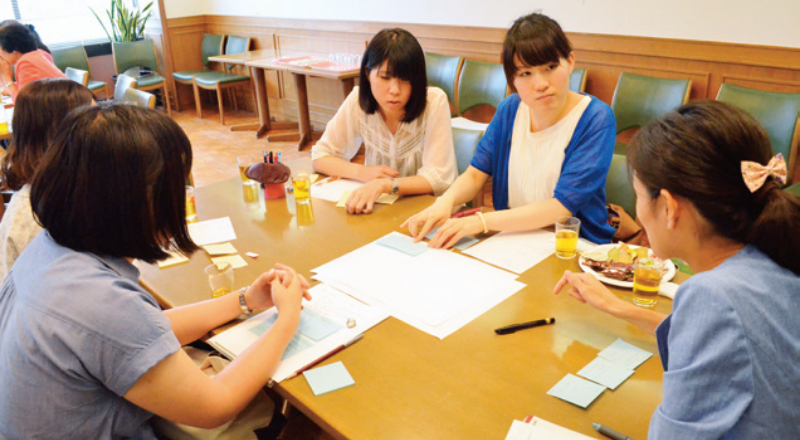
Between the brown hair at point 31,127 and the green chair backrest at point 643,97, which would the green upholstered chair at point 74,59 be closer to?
the brown hair at point 31,127

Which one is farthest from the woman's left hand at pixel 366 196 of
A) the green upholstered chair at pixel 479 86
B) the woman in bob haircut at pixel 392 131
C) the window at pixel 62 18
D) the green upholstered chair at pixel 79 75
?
the window at pixel 62 18

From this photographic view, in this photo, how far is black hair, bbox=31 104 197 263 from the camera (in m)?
1.00

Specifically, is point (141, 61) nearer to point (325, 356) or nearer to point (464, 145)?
point (464, 145)

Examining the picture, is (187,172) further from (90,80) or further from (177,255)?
(90,80)

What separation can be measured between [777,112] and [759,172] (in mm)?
2670

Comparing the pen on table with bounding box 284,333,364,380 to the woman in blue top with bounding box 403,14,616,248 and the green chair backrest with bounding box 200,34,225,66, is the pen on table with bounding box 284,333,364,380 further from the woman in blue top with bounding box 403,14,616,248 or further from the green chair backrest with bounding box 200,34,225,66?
the green chair backrest with bounding box 200,34,225,66

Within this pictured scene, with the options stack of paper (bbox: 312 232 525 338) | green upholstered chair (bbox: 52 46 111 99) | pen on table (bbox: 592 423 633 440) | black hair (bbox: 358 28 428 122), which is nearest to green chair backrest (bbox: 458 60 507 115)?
black hair (bbox: 358 28 428 122)

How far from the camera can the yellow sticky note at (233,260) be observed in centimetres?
162

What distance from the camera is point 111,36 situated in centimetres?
719

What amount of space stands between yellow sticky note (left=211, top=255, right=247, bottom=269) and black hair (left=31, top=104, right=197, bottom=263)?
0.54 meters

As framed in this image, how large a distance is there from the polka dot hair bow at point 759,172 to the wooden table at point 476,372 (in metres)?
0.44

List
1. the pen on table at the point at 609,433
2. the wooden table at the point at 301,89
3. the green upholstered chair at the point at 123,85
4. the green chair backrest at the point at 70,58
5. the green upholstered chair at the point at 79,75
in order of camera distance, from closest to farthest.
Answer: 1. the pen on table at the point at 609,433
2. the green upholstered chair at the point at 123,85
3. the green upholstered chair at the point at 79,75
4. the wooden table at the point at 301,89
5. the green chair backrest at the point at 70,58

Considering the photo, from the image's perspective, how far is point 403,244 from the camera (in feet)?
5.54

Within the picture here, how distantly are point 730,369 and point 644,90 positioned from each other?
125 inches
